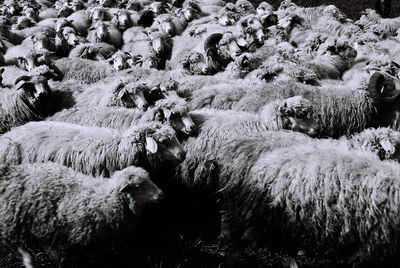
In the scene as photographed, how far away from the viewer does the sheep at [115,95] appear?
559 cm

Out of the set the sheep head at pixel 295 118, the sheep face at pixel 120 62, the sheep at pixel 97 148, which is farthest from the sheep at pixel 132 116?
the sheep face at pixel 120 62

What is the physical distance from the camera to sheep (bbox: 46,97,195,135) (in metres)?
4.89

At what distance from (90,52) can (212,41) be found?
7.55 ft

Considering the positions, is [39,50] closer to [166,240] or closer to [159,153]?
[159,153]

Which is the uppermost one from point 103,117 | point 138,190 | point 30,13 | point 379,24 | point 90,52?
point 138,190

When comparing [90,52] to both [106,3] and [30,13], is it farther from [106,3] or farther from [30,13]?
[106,3]

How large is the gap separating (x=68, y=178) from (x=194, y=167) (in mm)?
1299

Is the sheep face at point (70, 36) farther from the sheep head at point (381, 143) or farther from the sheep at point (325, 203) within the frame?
the sheep head at point (381, 143)

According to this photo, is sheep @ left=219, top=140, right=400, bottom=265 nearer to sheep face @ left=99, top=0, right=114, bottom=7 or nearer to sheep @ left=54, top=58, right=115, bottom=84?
sheep @ left=54, top=58, right=115, bottom=84

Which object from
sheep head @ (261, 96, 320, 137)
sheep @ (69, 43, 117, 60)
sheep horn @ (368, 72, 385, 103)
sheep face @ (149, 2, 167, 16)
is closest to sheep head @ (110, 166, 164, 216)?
sheep head @ (261, 96, 320, 137)

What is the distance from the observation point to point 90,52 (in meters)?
8.20

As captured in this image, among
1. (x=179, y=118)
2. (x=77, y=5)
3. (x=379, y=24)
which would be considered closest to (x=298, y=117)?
(x=179, y=118)

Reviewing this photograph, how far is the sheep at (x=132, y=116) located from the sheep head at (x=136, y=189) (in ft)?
3.58

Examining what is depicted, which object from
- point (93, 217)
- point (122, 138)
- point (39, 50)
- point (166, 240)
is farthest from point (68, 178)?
point (39, 50)
